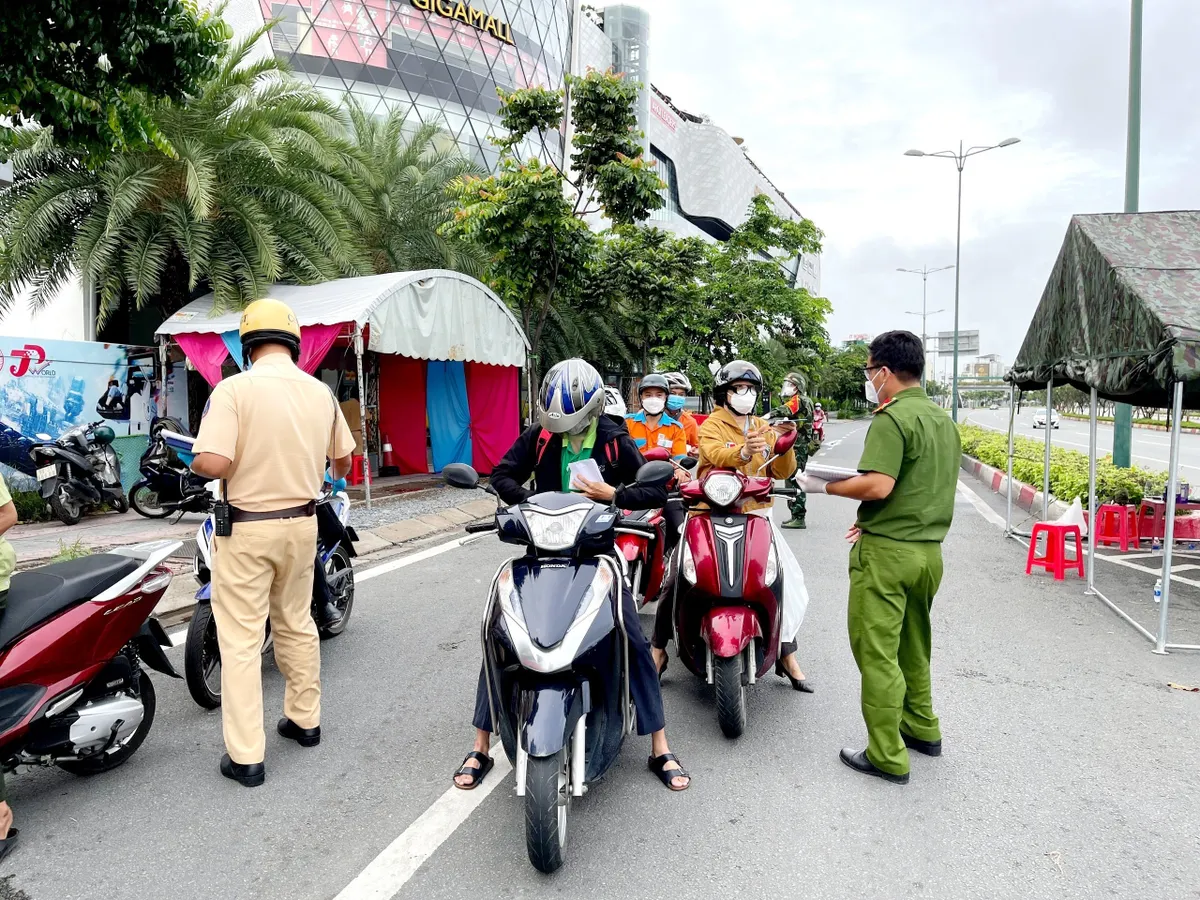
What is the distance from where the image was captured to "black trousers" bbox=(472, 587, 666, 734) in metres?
3.11

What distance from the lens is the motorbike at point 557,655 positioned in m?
2.57

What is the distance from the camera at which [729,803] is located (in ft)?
10.3

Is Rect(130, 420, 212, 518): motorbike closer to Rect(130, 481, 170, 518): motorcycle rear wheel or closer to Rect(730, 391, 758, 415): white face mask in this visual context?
Rect(130, 481, 170, 518): motorcycle rear wheel

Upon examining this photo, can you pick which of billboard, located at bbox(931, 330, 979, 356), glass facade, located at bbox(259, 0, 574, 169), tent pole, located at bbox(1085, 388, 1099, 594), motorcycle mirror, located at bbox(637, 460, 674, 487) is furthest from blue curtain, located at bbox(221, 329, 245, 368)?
billboard, located at bbox(931, 330, 979, 356)

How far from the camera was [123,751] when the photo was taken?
3404 millimetres

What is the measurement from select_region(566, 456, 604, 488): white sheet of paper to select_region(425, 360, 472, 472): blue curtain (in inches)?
456

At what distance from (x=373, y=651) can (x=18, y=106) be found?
4098 mm

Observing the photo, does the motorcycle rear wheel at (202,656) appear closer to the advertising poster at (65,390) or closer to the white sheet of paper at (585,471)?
the white sheet of paper at (585,471)

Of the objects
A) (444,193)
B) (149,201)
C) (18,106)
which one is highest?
(444,193)

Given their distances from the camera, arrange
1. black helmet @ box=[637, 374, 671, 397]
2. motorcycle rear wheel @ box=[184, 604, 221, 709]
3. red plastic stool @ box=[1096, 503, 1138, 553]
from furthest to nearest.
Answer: red plastic stool @ box=[1096, 503, 1138, 553] < black helmet @ box=[637, 374, 671, 397] < motorcycle rear wheel @ box=[184, 604, 221, 709]

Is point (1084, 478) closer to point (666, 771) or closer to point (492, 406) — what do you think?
point (666, 771)

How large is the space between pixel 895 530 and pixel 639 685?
1227 mm

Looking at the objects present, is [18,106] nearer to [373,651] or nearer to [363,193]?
[373,651]

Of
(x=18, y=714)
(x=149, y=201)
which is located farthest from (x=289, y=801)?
(x=149, y=201)
